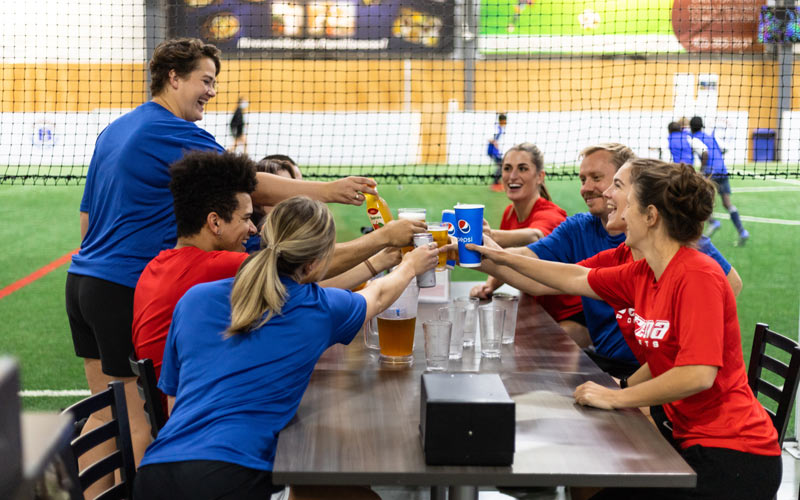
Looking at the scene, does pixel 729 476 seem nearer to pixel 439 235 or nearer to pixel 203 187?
pixel 439 235

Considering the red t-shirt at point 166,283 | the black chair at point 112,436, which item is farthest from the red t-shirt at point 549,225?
the black chair at point 112,436

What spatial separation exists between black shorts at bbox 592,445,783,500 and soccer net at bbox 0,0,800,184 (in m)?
13.9

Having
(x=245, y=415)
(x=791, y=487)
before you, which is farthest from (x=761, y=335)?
(x=245, y=415)

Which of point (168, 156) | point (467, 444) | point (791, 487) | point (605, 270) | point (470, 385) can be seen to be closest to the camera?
point (467, 444)

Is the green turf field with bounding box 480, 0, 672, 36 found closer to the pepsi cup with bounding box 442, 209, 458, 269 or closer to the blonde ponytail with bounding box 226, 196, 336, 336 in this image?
the pepsi cup with bounding box 442, 209, 458, 269

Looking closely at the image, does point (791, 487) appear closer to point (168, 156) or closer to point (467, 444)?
point (467, 444)

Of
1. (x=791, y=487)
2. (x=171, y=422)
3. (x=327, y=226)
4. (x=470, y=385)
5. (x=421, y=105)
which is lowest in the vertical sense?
(x=791, y=487)

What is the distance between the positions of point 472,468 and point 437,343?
0.68 m

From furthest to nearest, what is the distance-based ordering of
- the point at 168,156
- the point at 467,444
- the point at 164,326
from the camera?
the point at 168,156 < the point at 164,326 < the point at 467,444

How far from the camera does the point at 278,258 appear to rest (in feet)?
6.80

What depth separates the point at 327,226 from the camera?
7.04ft

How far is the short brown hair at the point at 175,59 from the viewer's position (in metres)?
3.11

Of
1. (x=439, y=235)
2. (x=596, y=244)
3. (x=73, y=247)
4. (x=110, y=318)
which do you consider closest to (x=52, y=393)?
(x=110, y=318)

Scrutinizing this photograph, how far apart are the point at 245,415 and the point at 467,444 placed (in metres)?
0.58
